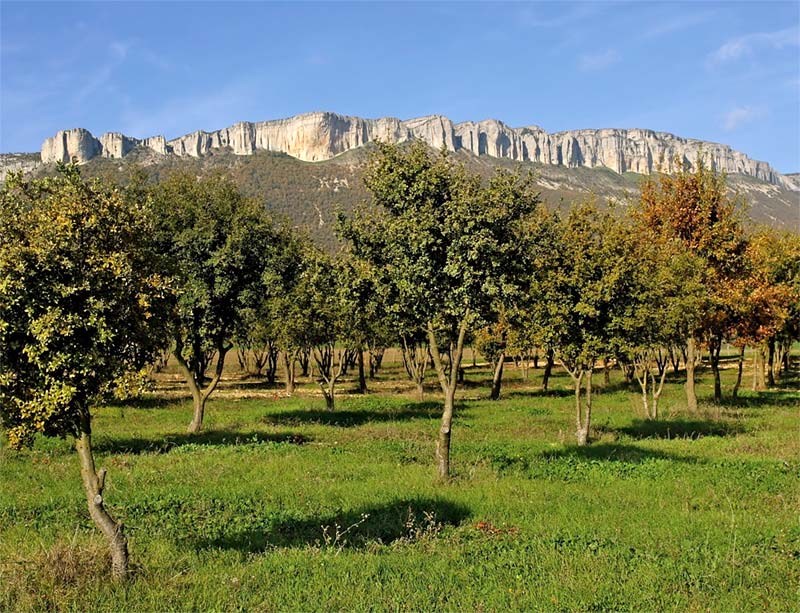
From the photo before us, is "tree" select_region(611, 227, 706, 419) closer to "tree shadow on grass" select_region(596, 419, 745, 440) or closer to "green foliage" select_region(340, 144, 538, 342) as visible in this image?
"tree shadow on grass" select_region(596, 419, 745, 440)

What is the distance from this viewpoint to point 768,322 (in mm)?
39531

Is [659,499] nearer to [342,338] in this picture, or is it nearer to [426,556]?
[426,556]

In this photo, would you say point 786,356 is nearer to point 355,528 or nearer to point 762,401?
point 762,401

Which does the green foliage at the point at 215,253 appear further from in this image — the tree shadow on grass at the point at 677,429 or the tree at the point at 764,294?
the tree at the point at 764,294

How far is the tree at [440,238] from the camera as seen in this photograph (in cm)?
1777

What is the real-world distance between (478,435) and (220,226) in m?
16.1

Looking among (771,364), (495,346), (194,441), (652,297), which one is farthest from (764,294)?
(194,441)

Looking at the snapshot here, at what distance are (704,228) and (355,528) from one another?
31414 millimetres

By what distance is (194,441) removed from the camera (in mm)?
27062

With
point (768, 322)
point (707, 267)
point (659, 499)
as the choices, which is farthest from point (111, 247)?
point (768, 322)

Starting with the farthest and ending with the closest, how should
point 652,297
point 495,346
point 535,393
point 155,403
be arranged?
point 535,393 < point 495,346 < point 155,403 < point 652,297

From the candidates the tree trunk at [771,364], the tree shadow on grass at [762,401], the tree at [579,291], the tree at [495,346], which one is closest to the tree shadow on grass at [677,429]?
the tree at [579,291]

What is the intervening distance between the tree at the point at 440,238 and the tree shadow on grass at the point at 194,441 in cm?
984

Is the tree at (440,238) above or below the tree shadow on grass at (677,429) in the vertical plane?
above
